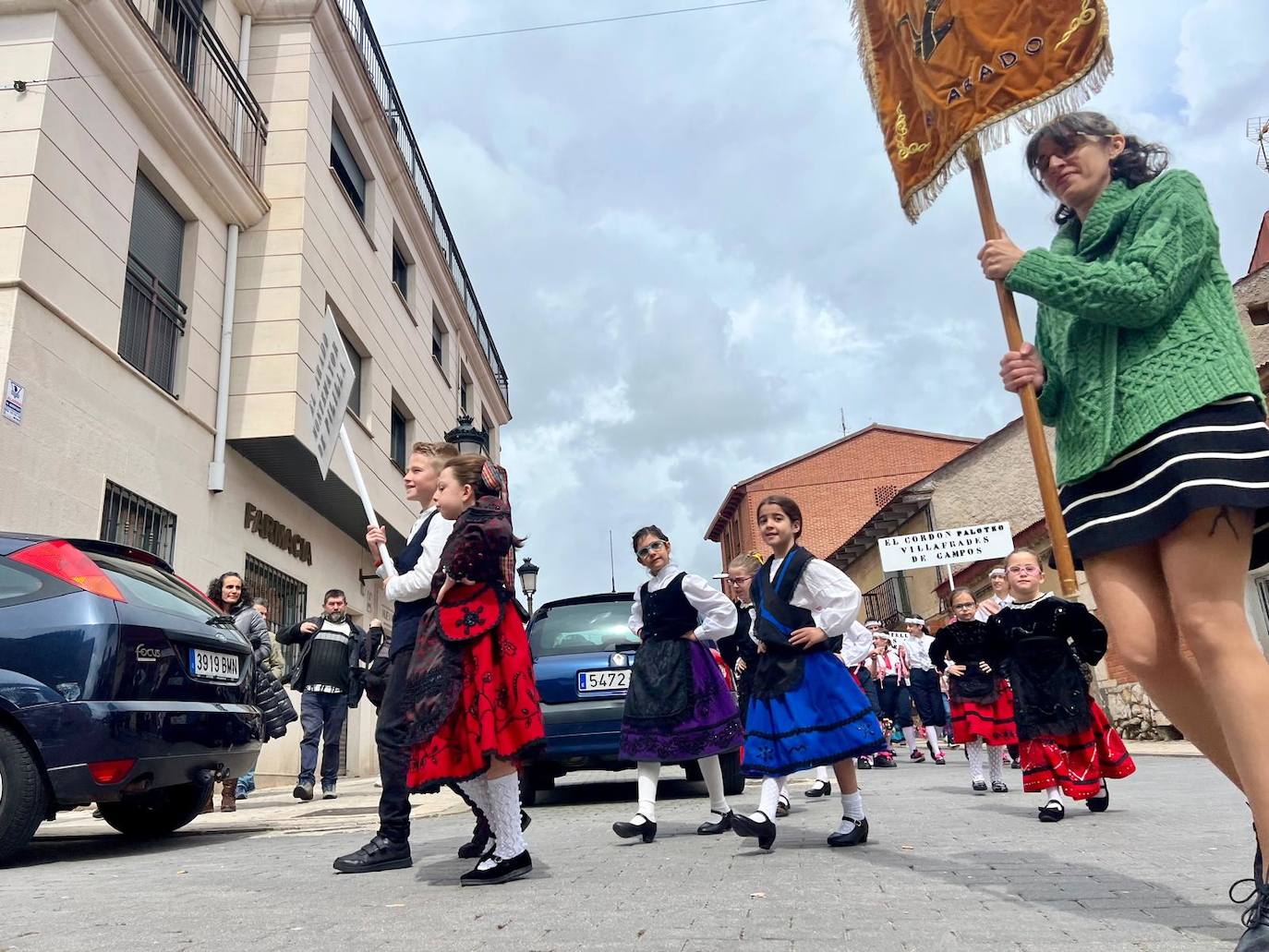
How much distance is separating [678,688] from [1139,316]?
328cm

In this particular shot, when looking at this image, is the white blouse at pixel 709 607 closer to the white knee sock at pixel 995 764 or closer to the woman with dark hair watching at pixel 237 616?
the white knee sock at pixel 995 764

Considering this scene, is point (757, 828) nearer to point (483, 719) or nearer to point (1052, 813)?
point (483, 719)

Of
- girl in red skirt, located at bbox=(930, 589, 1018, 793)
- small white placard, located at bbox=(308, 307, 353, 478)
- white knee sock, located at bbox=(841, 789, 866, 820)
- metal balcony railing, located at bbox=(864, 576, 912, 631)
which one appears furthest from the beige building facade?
metal balcony railing, located at bbox=(864, 576, 912, 631)

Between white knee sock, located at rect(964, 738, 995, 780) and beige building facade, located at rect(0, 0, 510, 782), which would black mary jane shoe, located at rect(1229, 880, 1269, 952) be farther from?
beige building facade, located at rect(0, 0, 510, 782)

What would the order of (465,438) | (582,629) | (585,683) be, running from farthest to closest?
1. (465,438)
2. (582,629)
3. (585,683)

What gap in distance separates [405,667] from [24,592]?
2.12 m

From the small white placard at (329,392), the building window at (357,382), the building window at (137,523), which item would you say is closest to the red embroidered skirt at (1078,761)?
the small white placard at (329,392)

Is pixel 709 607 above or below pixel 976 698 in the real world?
above

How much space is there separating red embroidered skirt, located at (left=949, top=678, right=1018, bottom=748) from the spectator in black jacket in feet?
17.0

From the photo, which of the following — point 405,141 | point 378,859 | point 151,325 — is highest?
point 405,141

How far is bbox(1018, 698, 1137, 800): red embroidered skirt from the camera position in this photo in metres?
5.73

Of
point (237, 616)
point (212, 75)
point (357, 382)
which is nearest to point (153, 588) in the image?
point (237, 616)

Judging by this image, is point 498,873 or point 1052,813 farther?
point 1052,813

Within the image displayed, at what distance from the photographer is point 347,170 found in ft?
52.4
